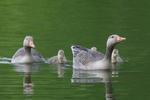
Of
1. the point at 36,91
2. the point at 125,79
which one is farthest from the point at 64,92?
the point at 125,79

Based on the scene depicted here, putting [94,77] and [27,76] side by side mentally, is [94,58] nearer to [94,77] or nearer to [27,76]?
[94,77]

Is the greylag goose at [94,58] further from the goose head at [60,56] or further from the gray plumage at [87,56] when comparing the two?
the goose head at [60,56]

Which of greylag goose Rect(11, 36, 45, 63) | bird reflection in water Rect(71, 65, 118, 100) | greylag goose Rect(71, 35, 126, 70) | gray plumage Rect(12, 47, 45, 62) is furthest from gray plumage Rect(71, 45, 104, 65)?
greylag goose Rect(11, 36, 45, 63)

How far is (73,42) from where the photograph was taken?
26.3 metres

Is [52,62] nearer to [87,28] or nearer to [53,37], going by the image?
[53,37]

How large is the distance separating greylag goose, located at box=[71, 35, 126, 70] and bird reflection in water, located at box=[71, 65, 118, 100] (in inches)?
9.5

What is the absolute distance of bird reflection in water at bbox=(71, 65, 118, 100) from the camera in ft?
62.6

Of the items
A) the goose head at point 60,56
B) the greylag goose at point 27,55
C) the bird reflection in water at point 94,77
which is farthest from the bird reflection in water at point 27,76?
the bird reflection in water at point 94,77

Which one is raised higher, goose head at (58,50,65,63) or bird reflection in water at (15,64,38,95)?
goose head at (58,50,65,63)

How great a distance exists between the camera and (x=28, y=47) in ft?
76.6

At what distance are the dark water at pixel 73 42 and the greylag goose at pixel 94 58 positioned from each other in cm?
38

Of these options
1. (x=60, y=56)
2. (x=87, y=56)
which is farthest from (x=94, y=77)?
(x=60, y=56)

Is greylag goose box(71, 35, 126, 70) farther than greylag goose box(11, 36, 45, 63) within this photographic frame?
No

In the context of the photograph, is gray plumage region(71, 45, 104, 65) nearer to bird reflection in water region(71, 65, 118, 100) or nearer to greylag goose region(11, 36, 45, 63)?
bird reflection in water region(71, 65, 118, 100)
